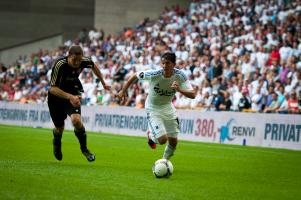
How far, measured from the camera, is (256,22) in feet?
106

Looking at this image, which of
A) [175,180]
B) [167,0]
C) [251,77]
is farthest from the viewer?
[167,0]

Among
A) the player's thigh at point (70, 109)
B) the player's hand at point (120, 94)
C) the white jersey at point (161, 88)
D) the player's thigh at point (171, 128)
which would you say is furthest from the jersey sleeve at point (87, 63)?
the player's thigh at point (171, 128)

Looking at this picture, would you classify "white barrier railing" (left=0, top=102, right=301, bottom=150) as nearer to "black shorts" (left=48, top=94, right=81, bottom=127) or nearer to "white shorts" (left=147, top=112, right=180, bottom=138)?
"white shorts" (left=147, top=112, right=180, bottom=138)

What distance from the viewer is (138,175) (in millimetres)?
13094

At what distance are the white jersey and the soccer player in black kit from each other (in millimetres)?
1290

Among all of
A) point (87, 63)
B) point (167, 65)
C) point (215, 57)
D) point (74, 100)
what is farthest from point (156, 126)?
point (215, 57)

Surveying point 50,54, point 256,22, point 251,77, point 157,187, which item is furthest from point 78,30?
point 157,187

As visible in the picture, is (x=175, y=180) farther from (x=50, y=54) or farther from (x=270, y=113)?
(x=50, y=54)

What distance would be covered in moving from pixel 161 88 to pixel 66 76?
1.94 metres

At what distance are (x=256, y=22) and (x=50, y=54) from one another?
55.8 feet

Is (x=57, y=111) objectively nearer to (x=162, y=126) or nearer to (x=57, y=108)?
(x=57, y=108)

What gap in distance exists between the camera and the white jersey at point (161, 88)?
14039mm

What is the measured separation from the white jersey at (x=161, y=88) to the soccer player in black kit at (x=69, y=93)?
50.8 inches

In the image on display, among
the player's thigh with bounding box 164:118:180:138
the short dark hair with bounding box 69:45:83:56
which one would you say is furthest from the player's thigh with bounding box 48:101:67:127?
the player's thigh with bounding box 164:118:180:138
